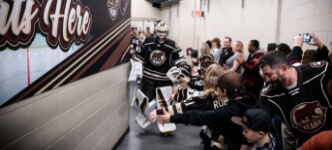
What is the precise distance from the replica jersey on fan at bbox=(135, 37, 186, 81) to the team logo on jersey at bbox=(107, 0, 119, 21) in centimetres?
107

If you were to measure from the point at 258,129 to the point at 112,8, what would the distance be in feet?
7.87

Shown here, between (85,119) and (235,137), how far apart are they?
1377 millimetres

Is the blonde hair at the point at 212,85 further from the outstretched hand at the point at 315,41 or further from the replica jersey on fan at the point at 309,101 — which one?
the outstretched hand at the point at 315,41

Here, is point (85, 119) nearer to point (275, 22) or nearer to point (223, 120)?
point (223, 120)

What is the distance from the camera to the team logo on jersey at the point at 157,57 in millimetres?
4797

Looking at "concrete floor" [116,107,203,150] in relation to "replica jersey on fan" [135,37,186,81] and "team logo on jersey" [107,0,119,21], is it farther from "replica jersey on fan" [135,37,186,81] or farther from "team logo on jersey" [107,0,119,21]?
"team logo on jersey" [107,0,119,21]

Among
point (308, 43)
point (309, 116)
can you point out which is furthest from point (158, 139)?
point (309, 116)

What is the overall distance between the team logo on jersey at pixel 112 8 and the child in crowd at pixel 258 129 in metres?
2.17

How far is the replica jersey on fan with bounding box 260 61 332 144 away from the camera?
206 cm

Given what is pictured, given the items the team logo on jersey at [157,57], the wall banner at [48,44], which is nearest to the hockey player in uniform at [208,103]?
the wall banner at [48,44]

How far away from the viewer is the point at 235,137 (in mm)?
2477

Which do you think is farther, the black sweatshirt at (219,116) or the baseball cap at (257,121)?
the black sweatshirt at (219,116)

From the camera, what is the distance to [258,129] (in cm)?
→ 194

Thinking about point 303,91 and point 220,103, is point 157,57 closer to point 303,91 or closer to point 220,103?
point 220,103
